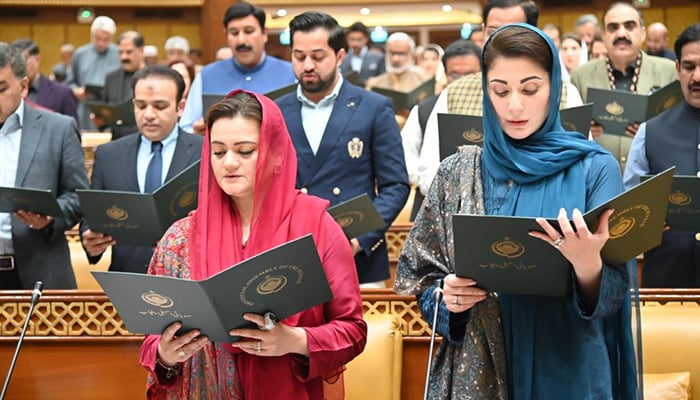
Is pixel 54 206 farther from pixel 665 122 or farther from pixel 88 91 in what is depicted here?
pixel 88 91

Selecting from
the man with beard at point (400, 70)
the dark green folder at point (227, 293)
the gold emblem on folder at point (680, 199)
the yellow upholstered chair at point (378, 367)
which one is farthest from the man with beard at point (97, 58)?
the dark green folder at point (227, 293)

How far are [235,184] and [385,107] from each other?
163cm

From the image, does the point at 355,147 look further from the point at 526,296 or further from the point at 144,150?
the point at 526,296

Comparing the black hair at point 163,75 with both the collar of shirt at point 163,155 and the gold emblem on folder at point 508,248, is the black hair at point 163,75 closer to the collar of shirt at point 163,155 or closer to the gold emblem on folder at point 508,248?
the collar of shirt at point 163,155

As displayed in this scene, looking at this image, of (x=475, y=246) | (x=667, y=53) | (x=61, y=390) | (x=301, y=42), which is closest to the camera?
(x=475, y=246)

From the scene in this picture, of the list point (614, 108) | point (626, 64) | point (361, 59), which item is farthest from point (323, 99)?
point (361, 59)

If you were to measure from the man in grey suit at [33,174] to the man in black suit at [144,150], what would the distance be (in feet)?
0.52

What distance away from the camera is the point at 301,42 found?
3994 millimetres

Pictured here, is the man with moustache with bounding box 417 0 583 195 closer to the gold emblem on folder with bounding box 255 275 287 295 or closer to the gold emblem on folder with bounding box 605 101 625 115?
the gold emblem on folder with bounding box 605 101 625 115

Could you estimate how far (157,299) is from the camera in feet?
7.31

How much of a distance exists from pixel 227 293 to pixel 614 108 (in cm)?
300

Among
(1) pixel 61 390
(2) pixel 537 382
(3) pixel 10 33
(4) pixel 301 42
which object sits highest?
(3) pixel 10 33

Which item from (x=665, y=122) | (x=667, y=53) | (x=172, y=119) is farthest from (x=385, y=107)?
(x=667, y=53)

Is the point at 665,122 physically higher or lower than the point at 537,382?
higher
